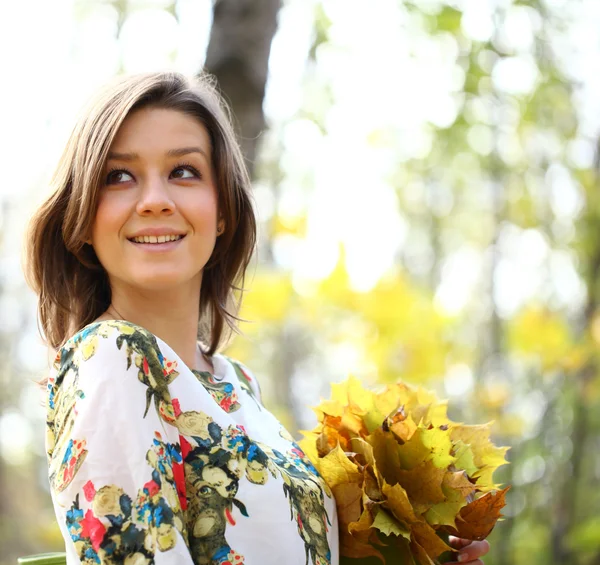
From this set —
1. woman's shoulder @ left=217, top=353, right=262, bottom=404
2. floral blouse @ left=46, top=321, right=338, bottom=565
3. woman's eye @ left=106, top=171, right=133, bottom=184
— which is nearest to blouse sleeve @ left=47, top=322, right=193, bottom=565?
floral blouse @ left=46, top=321, right=338, bottom=565

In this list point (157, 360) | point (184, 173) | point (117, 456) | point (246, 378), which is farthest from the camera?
point (246, 378)

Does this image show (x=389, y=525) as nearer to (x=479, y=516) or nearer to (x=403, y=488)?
(x=403, y=488)

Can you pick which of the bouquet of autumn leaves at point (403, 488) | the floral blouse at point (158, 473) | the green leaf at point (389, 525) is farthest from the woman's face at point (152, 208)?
the green leaf at point (389, 525)

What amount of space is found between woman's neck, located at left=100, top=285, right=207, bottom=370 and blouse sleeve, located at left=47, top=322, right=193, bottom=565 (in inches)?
12.1

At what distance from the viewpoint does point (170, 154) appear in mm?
1543

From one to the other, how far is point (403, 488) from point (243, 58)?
5.85ft

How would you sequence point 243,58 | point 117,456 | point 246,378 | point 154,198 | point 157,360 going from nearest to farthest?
point 117,456, point 157,360, point 154,198, point 246,378, point 243,58

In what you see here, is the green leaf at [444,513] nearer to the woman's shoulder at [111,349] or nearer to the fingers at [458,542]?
the fingers at [458,542]

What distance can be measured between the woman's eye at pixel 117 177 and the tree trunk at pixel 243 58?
4.03 feet

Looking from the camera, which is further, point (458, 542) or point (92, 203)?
point (458, 542)

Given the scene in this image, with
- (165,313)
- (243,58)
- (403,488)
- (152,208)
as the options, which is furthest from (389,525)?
(243,58)

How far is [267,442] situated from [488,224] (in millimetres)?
10289

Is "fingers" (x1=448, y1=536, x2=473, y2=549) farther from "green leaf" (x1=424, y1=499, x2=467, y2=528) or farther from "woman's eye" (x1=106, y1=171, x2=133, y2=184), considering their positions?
"woman's eye" (x1=106, y1=171, x2=133, y2=184)

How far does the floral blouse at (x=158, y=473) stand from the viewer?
45.2 inches
